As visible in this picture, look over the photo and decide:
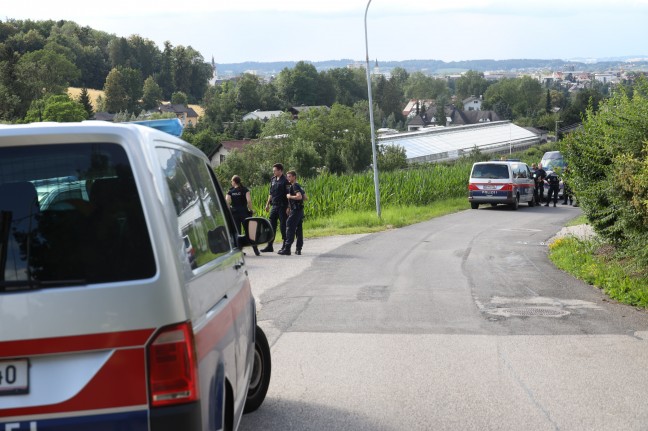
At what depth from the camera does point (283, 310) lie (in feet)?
39.6

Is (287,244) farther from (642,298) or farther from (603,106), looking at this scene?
(642,298)

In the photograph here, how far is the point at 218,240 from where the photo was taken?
5.05 meters

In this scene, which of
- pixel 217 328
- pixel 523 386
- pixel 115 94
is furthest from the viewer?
pixel 115 94

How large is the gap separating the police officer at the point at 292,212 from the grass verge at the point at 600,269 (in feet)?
17.8

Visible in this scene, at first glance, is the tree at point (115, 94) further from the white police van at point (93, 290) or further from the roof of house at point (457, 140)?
the white police van at point (93, 290)

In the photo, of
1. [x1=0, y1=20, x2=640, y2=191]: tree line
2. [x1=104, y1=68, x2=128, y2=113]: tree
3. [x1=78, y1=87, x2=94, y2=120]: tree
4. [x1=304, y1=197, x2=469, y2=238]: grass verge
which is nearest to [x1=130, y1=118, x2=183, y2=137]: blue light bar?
[x1=0, y1=20, x2=640, y2=191]: tree line

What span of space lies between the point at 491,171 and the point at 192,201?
3559 cm

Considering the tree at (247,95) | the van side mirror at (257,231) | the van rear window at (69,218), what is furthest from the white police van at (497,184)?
the tree at (247,95)

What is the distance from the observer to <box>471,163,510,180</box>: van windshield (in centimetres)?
3894

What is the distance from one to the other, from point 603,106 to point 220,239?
47.4 feet

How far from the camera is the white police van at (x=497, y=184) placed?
38625mm

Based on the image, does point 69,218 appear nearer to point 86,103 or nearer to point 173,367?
point 173,367

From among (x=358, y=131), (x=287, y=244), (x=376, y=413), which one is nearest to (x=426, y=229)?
(x=287, y=244)

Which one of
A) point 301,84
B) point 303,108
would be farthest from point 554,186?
point 301,84
